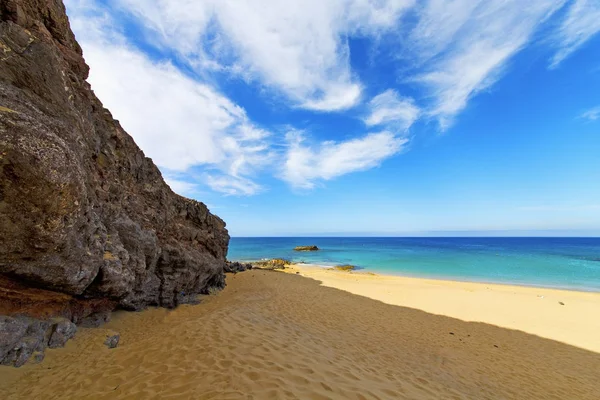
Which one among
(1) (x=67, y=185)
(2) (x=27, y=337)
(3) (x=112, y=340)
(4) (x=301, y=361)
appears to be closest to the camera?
(2) (x=27, y=337)

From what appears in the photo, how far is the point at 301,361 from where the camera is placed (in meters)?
6.02

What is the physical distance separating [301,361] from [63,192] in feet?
21.4

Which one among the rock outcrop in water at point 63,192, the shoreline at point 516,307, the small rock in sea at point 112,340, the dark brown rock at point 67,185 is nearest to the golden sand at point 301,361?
the small rock in sea at point 112,340

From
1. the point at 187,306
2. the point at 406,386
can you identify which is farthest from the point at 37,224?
the point at 406,386

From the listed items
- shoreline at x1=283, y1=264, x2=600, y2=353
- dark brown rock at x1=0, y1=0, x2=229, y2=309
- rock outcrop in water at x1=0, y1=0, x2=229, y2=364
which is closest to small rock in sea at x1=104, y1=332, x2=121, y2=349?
rock outcrop in water at x1=0, y1=0, x2=229, y2=364

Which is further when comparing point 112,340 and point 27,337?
point 112,340

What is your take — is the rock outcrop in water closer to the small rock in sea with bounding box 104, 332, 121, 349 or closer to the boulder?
the boulder

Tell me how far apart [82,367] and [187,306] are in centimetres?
611

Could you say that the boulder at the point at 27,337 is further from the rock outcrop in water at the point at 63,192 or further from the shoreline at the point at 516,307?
the shoreline at the point at 516,307

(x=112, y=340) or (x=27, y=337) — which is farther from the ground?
(x=27, y=337)

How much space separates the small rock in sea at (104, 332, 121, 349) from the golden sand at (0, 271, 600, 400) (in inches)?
6.5

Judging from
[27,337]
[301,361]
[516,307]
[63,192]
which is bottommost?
[516,307]

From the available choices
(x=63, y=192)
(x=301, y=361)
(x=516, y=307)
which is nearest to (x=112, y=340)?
(x=63, y=192)

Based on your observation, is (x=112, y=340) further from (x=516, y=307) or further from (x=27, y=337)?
(x=516, y=307)
